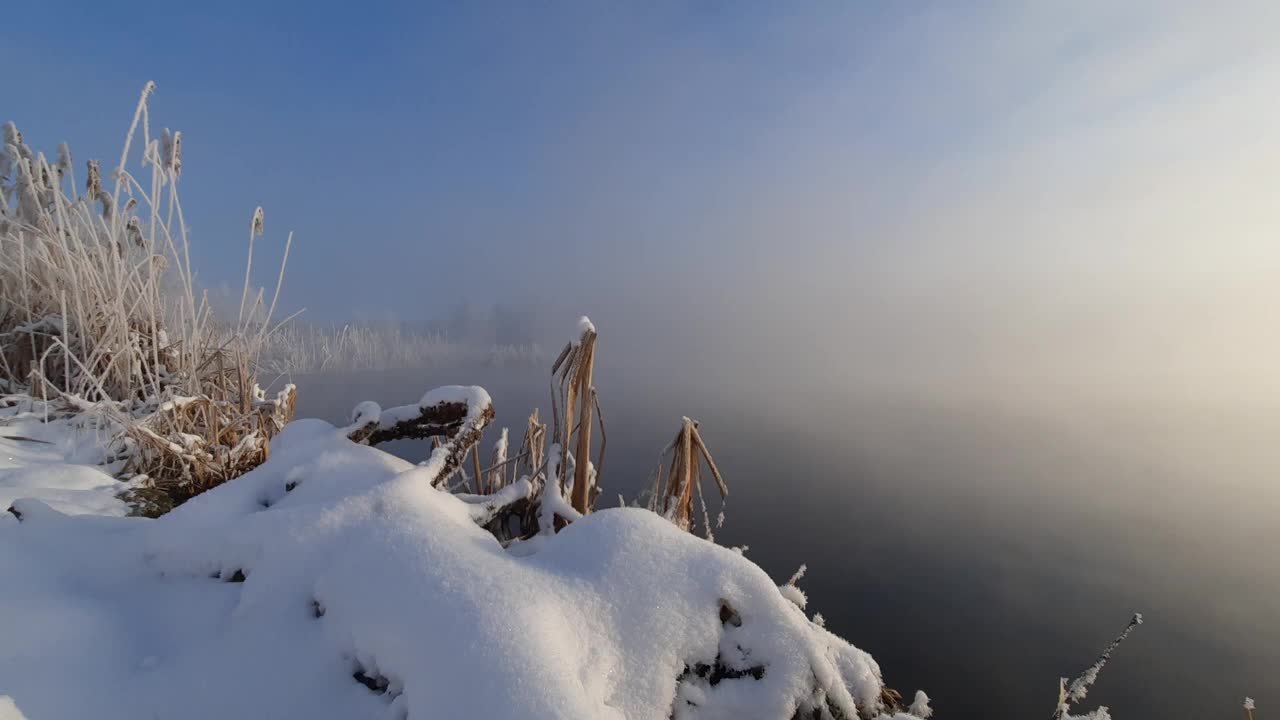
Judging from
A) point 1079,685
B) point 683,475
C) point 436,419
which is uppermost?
point 436,419

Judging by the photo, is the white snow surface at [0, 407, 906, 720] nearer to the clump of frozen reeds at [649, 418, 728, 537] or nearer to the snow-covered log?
the snow-covered log

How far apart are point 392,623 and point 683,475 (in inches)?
52.1

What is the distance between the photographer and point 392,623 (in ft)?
3.08

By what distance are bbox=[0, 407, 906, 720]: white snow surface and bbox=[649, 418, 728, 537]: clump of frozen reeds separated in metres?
0.85

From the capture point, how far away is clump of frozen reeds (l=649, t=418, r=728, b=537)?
2.08m

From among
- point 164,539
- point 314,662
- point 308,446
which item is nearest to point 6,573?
point 164,539

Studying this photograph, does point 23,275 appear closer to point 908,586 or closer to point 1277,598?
point 908,586

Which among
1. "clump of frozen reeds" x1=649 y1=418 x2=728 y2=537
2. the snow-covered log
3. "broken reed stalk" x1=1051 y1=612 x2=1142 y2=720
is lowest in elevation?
"broken reed stalk" x1=1051 y1=612 x2=1142 y2=720

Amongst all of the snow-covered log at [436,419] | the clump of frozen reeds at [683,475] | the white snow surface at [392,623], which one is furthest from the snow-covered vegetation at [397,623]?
the clump of frozen reeds at [683,475]

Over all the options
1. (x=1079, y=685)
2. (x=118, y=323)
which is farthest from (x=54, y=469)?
(x=1079, y=685)

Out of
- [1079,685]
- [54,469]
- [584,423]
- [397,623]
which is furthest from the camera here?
[54,469]

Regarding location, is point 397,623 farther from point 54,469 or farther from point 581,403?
point 54,469

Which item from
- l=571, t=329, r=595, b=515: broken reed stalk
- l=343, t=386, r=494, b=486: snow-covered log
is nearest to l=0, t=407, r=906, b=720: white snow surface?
l=343, t=386, r=494, b=486: snow-covered log

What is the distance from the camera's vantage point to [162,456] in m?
2.44
